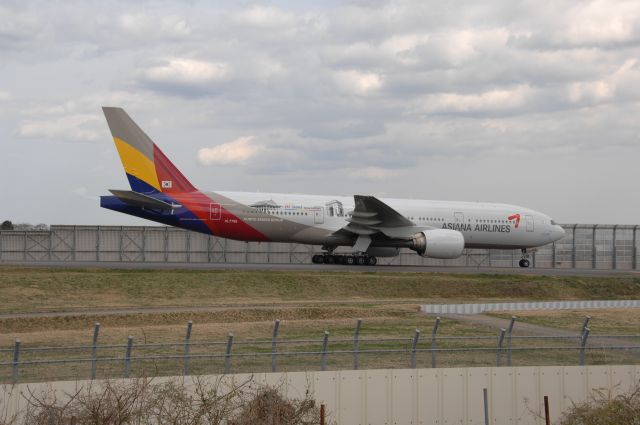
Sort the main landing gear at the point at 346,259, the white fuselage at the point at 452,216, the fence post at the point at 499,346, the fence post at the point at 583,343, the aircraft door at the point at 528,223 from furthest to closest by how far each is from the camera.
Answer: the aircraft door at the point at 528,223 → the main landing gear at the point at 346,259 → the white fuselage at the point at 452,216 → the fence post at the point at 583,343 → the fence post at the point at 499,346

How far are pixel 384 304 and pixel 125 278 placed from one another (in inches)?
425

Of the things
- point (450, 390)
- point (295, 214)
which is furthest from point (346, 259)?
point (450, 390)

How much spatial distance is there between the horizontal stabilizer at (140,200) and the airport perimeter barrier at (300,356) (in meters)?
21.0

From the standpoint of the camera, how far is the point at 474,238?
4906 centimetres

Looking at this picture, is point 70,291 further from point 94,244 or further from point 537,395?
point 94,244

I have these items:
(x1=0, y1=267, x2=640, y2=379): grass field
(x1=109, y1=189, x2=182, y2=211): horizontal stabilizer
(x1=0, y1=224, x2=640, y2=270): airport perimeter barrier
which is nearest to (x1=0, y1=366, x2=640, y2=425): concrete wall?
(x1=0, y1=267, x2=640, y2=379): grass field

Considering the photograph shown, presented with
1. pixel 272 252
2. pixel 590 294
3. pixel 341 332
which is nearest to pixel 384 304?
pixel 341 332

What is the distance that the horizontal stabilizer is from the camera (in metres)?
41.4

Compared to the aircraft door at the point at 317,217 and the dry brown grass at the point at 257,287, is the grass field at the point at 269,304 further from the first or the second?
the aircraft door at the point at 317,217

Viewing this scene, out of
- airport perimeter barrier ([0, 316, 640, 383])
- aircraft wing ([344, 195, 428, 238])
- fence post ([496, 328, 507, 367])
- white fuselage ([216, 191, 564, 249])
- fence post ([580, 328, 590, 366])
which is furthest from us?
white fuselage ([216, 191, 564, 249])

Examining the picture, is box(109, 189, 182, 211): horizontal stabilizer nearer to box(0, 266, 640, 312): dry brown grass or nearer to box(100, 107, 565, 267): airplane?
box(100, 107, 565, 267): airplane

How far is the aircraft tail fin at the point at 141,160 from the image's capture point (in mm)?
43406

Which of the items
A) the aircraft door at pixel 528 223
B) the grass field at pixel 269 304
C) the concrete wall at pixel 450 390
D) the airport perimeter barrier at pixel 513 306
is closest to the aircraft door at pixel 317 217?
the grass field at pixel 269 304

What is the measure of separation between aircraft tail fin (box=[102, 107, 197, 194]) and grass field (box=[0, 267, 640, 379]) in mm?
6160
